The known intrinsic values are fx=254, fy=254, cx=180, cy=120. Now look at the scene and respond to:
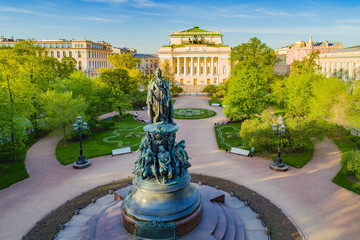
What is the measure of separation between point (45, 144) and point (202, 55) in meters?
69.2

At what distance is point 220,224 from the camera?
12852 millimetres

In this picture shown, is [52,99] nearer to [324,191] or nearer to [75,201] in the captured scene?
[75,201]

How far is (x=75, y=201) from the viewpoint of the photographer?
16594mm

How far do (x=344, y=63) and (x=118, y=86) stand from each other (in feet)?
207

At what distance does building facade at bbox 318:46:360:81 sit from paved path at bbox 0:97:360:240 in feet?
159

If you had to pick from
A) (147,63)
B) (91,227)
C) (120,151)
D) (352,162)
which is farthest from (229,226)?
(147,63)

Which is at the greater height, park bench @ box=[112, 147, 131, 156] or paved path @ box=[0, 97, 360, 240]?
park bench @ box=[112, 147, 131, 156]

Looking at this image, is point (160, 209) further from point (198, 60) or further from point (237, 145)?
point (198, 60)

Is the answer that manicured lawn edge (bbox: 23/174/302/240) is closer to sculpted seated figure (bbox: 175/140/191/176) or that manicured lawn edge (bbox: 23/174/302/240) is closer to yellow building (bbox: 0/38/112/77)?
sculpted seated figure (bbox: 175/140/191/176)

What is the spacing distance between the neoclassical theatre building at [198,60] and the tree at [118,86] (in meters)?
43.7

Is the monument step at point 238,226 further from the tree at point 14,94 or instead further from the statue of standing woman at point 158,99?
the tree at point 14,94

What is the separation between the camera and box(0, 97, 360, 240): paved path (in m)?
14.3

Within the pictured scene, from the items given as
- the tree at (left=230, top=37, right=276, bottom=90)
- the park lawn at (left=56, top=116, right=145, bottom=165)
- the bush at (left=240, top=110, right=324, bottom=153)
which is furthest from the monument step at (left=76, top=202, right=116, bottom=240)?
the tree at (left=230, top=37, right=276, bottom=90)

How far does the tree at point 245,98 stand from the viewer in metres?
35.3
